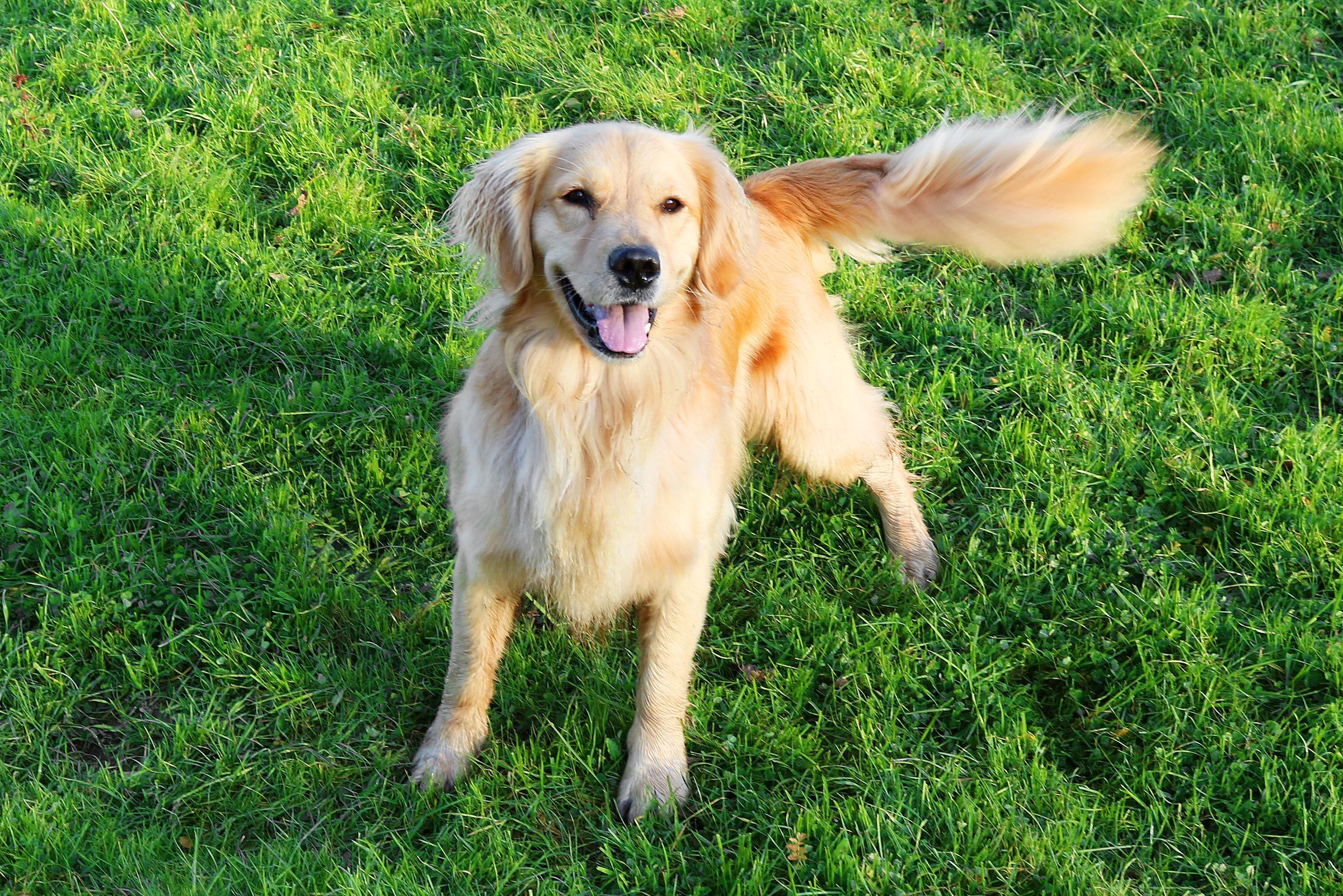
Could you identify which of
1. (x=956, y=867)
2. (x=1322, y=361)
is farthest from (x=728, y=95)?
(x=956, y=867)

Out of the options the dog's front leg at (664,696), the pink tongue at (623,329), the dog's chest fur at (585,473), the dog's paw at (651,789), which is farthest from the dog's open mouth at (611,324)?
the dog's paw at (651,789)

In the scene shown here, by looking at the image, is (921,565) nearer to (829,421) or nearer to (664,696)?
(829,421)

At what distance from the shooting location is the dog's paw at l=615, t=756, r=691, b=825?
2.79 meters

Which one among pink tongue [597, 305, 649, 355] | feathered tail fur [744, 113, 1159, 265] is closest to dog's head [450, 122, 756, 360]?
pink tongue [597, 305, 649, 355]

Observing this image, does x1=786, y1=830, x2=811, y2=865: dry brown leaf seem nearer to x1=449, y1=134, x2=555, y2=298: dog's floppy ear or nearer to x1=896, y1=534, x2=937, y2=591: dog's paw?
x1=896, y1=534, x2=937, y2=591: dog's paw

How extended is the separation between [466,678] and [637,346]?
3.46 ft

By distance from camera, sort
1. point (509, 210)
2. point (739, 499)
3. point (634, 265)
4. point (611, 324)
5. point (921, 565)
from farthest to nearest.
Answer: point (739, 499) < point (921, 565) < point (509, 210) < point (611, 324) < point (634, 265)

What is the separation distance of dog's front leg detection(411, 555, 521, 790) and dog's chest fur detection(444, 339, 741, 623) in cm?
13

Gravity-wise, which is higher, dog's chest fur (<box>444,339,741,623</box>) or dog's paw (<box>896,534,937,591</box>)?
dog's chest fur (<box>444,339,741,623</box>)

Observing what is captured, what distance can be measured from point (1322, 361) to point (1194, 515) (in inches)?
39.6

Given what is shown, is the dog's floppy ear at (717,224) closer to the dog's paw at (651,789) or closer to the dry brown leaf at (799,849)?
the dog's paw at (651,789)

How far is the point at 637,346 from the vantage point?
2561 millimetres

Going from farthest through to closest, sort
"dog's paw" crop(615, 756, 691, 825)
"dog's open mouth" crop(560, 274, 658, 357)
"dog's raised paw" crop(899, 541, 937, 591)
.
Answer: "dog's raised paw" crop(899, 541, 937, 591) < "dog's paw" crop(615, 756, 691, 825) < "dog's open mouth" crop(560, 274, 658, 357)

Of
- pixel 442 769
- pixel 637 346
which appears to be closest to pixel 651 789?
pixel 442 769
